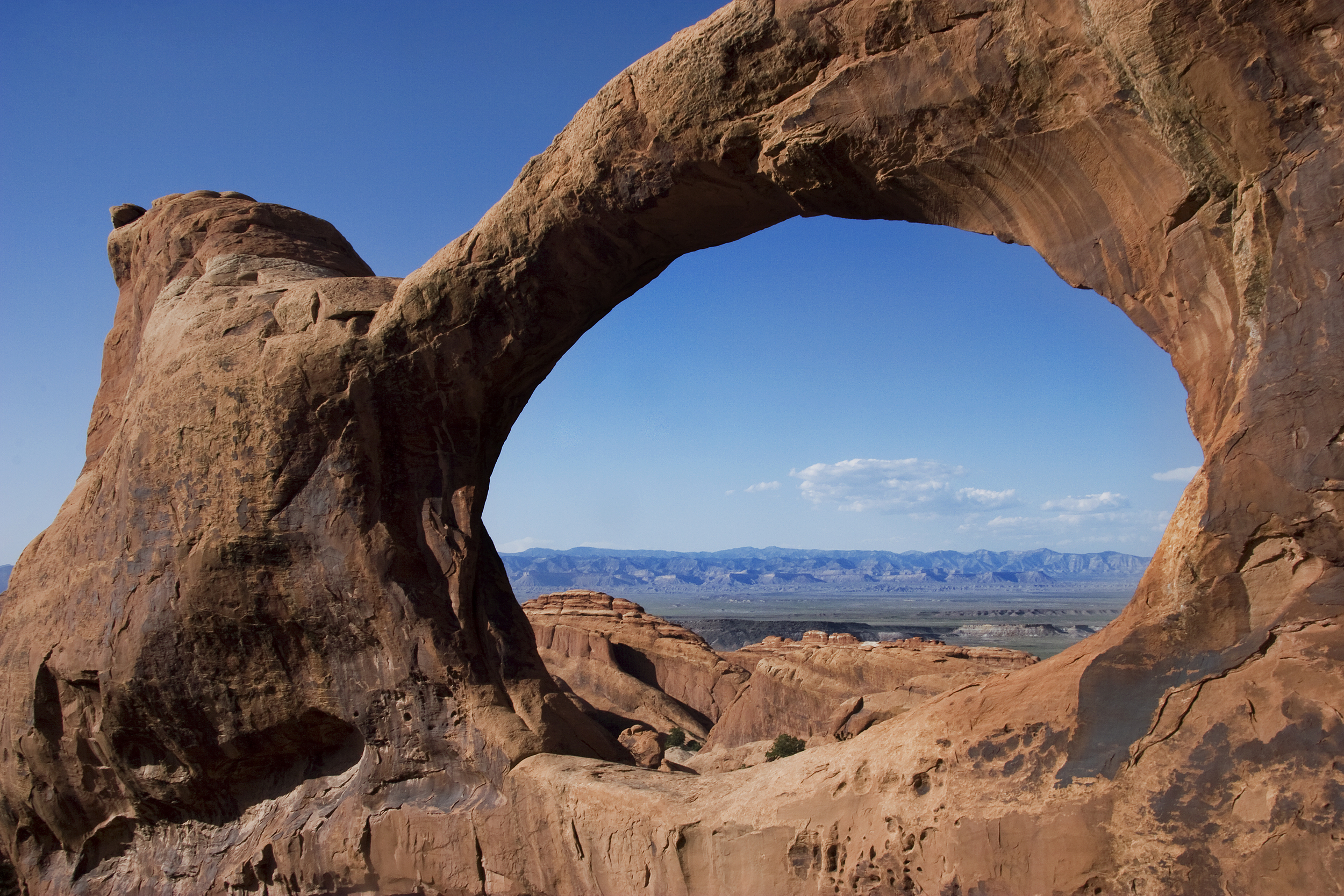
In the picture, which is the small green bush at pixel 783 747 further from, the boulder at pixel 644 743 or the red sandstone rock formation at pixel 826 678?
the boulder at pixel 644 743

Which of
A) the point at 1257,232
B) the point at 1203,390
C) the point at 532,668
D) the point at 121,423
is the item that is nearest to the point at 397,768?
the point at 532,668

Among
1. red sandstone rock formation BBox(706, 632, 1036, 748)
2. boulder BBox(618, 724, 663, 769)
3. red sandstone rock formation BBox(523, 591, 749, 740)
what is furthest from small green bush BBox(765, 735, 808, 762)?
red sandstone rock formation BBox(523, 591, 749, 740)

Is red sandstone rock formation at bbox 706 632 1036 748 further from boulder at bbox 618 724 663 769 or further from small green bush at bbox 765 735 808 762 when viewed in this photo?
boulder at bbox 618 724 663 769

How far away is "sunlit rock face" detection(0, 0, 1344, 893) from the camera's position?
353 centimetres

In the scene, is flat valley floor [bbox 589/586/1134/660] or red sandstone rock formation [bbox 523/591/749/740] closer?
red sandstone rock formation [bbox 523/591/749/740]

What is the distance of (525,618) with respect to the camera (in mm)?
7312

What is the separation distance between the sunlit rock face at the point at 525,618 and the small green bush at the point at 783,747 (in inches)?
327

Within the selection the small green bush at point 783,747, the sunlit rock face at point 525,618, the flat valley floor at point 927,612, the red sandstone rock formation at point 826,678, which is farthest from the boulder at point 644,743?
the flat valley floor at point 927,612

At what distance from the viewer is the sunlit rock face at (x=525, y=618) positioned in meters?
3.53

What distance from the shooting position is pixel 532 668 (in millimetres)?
7027

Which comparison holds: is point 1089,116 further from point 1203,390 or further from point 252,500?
point 252,500

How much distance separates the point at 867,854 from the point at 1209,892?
4.68 ft

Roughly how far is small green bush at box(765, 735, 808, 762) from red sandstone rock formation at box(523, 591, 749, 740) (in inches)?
231

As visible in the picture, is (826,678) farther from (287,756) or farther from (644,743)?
(287,756)
